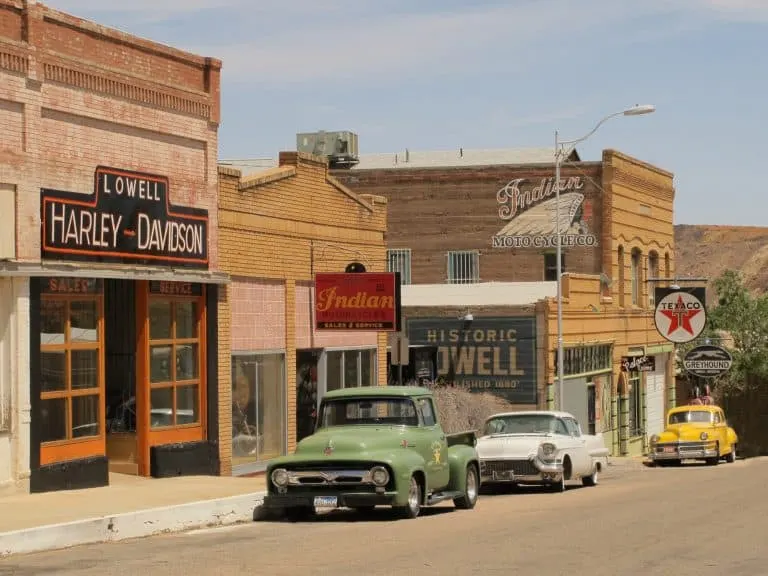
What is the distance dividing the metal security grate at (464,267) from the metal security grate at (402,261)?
160cm

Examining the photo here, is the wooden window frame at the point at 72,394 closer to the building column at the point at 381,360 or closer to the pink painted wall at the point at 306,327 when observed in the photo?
the pink painted wall at the point at 306,327

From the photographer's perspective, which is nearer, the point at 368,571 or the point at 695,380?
the point at 368,571

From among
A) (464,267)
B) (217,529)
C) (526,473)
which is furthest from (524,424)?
(464,267)

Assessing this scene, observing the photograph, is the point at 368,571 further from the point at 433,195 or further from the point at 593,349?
the point at 433,195

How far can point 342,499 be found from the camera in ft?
63.5

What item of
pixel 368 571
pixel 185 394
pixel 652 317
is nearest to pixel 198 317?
pixel 185 394

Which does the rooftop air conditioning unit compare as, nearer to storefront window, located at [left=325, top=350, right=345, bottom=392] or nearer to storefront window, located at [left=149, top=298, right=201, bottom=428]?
storefront window, located at [left=325, top=350, right=345, bottom=392]

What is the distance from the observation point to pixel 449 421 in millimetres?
38844

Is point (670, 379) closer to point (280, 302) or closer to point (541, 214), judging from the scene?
point (541, 214)

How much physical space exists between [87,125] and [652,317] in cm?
3716

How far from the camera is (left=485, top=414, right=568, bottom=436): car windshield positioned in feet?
89.0

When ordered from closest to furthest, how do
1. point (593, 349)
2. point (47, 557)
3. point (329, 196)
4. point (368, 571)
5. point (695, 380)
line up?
point (368, 571)
point (47, 557)
point (329, 196)
point (593, 349)
point (695, 380)

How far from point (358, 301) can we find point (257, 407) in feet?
9.78

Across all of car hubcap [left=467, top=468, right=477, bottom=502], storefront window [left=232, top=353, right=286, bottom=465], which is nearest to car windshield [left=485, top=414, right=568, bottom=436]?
car hubcap [left=467, top=468, right=477, bottom=502]
